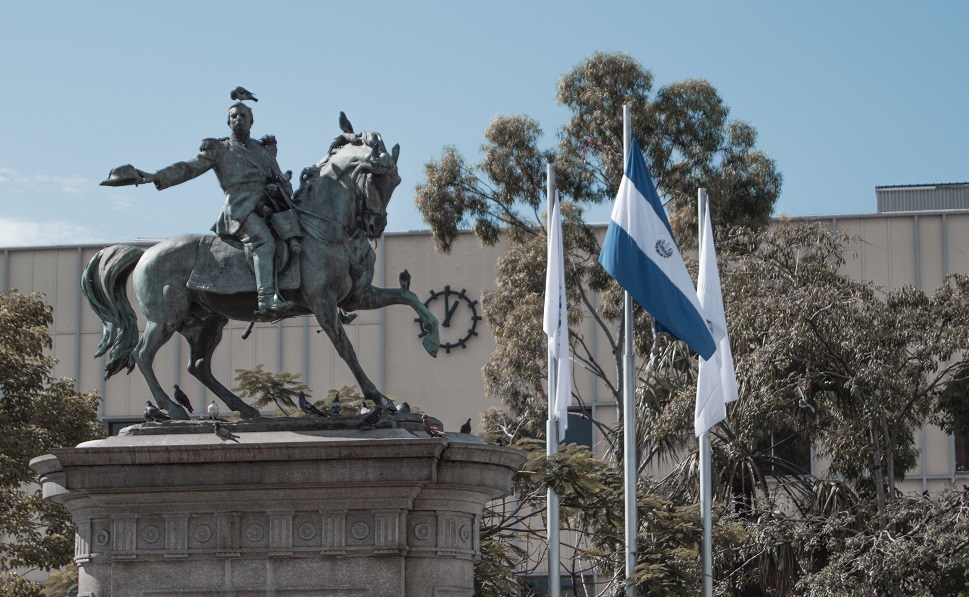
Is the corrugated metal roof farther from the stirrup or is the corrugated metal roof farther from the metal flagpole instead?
the stirrup

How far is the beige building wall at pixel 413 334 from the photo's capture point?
4409 centimetres

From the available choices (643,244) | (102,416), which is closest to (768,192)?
(643,244)

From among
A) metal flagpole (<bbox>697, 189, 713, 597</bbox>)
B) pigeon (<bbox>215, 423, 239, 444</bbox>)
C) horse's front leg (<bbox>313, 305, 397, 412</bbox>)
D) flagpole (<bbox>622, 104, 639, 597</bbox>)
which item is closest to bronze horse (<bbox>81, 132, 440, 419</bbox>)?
horse's front leg (<bbox>313, 305, 397, 412</bbox>)

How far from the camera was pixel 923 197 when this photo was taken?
1913 inches

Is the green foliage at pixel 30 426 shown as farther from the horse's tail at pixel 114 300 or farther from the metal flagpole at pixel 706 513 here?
the horse's tail at pixel 114 300

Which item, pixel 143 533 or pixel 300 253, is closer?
pixel 143 533

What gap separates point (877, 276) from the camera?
4384 cm

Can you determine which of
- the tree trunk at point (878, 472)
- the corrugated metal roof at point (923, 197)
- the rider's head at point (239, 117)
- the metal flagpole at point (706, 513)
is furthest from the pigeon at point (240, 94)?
the corrugated metal roof at point (923, 197)

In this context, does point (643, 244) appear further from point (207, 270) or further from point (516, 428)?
point (516, 428)

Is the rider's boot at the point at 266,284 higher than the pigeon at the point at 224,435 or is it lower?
higher

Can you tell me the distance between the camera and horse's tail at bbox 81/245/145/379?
45.1 ft

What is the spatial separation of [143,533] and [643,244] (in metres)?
9.45

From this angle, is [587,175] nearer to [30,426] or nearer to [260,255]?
[30,426]

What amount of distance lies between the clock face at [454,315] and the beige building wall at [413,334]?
5 cm
